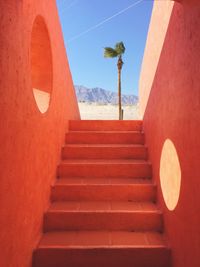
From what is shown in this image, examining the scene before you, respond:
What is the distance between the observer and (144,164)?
11.3ft

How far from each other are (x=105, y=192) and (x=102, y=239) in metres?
0.69

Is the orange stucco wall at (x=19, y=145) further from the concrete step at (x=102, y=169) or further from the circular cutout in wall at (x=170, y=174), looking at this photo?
the circular cutout in wall at (x=170, y=174)

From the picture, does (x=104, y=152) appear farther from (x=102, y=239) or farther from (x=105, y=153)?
(x=102, y=239)

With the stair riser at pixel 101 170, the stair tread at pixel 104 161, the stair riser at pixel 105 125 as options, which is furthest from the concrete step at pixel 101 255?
the stair riser at pixel 105 125

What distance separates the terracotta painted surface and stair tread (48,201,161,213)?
0.84 ft

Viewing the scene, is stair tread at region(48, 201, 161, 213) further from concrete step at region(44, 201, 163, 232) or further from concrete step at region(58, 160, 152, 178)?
concrete step at region(58, 160, 152, 178)

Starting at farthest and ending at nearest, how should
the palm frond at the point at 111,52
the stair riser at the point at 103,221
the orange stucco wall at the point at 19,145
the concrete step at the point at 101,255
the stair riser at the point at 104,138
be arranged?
1. the palm frond at the point at 111,52
2. the stair riser at the point at 104,138
3. the stair riser at the point at 103,221
4. the concrete step at the point at 101,255
5. the orange stucco wall at the point at 19,145

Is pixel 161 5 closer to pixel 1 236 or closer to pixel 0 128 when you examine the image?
pixel 0 128

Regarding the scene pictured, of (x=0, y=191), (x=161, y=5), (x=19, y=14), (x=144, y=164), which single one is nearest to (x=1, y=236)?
(x=0, y=191)

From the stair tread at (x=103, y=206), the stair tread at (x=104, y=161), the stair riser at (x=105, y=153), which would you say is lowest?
the stair tread at (x=103, y=206)

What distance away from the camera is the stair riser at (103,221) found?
267 centimetres

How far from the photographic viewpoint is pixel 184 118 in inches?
76.6

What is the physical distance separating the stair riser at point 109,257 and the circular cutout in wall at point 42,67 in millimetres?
1810

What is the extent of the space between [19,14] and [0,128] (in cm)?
103
